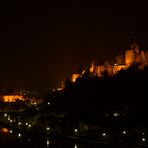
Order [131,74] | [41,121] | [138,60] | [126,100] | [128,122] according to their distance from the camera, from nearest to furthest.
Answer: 1. [128,122]
2. [126,100]
3. [41,121]
4. [131,74]
5. [138,60]

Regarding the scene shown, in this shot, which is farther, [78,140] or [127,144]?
[78,140]

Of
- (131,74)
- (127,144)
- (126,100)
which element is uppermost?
(131,74)

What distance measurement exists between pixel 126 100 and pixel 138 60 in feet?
56.3

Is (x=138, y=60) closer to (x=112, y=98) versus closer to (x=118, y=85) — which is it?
(x=118, y=85)

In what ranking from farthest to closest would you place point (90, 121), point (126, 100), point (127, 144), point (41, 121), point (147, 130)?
point (41, 121)
point (126, 100)
point (90, 121)
point (147, 130)
point (127, 144)

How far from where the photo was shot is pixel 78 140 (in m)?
23.1

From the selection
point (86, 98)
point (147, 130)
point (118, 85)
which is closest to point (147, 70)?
point (118, 85)

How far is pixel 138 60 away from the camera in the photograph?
45.7m

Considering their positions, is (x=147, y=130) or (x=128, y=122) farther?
(x=128, y=122)

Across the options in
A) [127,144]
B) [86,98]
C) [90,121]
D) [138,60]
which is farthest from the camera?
[138,60]

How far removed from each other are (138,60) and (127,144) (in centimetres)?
2640

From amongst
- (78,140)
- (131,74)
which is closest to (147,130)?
(78,140)

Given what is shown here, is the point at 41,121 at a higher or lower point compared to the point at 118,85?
lower

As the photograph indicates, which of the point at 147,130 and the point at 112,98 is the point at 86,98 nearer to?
the point at 112,98
